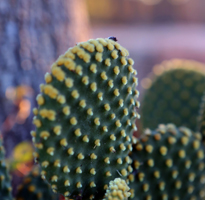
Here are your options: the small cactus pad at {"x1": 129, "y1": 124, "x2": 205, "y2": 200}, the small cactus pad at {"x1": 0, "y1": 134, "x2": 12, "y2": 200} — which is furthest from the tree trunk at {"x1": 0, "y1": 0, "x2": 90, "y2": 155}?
the small cactus pad at {"x1": 129, "y1": 124, "x2": 205, "y2": 200}

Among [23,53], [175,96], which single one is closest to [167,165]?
[175,96]

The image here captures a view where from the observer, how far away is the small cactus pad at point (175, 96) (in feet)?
4.65

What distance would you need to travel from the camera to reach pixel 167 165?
0.84 meters

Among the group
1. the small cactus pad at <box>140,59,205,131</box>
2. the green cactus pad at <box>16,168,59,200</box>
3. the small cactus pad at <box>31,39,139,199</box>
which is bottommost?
the green cactus pad at <box>16,168,59,200</box>

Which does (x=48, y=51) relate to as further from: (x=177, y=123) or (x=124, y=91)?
(x=124, y=91)

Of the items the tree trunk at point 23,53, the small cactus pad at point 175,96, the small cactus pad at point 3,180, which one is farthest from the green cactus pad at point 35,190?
the small cactus pad at point 175,96

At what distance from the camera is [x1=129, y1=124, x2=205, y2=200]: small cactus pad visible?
824mm

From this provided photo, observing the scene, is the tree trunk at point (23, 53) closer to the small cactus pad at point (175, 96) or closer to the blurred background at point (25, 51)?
the blurred background at point (25, 51)

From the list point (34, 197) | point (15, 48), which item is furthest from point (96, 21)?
point (34, 197)

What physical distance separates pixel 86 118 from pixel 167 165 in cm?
33

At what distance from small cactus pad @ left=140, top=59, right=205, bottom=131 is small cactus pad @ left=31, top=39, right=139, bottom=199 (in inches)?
29.3

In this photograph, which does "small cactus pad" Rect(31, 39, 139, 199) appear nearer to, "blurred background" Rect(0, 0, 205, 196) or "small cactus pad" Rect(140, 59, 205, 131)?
"blurred background" Rect(0, 0, 205, 196)

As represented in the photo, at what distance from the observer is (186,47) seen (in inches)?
223

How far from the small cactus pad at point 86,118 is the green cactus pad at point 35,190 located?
242mm
